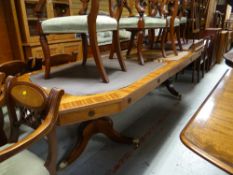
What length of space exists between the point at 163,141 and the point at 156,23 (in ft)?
3.93

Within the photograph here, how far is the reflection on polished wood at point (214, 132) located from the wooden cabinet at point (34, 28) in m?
2.50

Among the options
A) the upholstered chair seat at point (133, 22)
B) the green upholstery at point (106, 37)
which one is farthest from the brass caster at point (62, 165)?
the green upholstery at point (106, 37)

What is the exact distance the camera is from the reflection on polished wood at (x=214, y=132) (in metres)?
0.59

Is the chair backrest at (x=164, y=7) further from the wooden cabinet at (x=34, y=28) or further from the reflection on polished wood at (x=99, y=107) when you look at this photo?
the wooden cabinet at (x=34, y=28)

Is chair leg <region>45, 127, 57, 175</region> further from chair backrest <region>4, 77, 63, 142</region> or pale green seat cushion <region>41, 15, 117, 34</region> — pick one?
pale green seat cushion <region>41, 15, 117, 34</region>

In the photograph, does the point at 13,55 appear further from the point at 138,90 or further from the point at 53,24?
the point at 138,90

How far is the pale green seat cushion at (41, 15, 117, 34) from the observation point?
3.86 feet

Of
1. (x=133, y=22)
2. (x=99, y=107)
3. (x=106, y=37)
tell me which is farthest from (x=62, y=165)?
(x=106, y=37)

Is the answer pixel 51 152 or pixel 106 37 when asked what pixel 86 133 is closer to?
pixel 51 152

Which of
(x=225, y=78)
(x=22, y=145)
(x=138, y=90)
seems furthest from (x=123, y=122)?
(x=22, y=145)

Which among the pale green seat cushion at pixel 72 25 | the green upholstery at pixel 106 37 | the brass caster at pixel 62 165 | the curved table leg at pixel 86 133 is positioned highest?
the pale green seat cushion at pixel 72 25

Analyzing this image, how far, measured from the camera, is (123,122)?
204 centimetres

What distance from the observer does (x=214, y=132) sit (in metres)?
0.72

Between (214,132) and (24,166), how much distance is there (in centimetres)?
75
